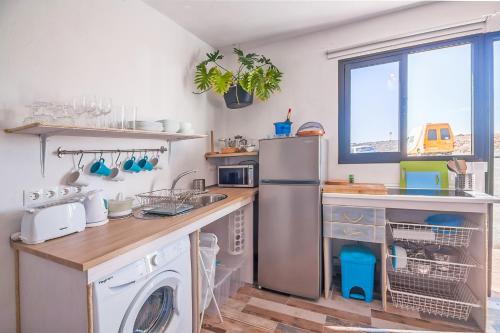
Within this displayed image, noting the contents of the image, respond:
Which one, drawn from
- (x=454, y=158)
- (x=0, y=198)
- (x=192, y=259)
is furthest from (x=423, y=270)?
(x=0, y=198)

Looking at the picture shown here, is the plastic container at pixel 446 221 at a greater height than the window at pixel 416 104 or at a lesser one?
lesser

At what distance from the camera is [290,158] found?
1.95 meters

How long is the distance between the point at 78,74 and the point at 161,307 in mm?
1498

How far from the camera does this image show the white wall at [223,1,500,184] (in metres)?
2.03

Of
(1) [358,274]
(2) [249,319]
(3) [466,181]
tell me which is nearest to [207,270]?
(2) [249,319]

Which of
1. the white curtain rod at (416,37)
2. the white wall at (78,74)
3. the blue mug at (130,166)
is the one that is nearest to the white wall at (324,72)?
the white curtain rod at (416,37)

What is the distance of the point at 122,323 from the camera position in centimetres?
95

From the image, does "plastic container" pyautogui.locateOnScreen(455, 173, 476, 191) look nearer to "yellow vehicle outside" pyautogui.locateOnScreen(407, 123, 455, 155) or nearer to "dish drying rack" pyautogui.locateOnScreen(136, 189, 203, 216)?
"yellow vehicle outside" pyautogui.locateOnScreen(407, 123, 455, 155)

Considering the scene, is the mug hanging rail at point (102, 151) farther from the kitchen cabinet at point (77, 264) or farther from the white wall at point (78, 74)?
the kitchen cabinet at point (77, 264)

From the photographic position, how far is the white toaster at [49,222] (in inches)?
40.2

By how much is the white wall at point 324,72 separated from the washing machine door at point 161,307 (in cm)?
185

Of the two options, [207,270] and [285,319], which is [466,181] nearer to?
[285,319]

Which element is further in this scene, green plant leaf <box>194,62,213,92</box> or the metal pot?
green plant leaf <box>194,62,213,92</box>

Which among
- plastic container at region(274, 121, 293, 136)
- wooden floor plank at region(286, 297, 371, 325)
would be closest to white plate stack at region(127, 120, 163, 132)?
plastic container at region(274, 121, 293, 136)
